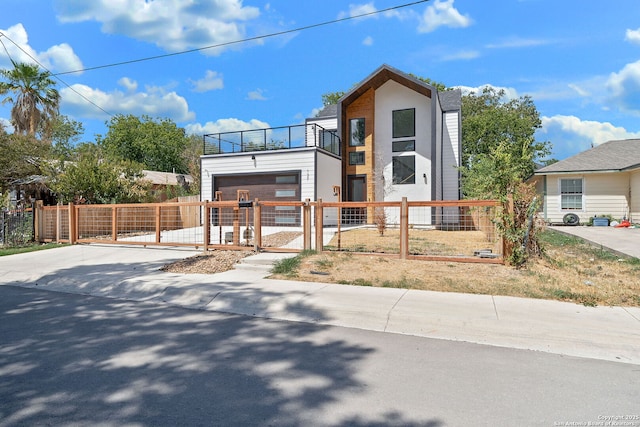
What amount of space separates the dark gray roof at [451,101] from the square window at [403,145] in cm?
262

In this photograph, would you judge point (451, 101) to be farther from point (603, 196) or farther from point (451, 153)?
point (603, 196)

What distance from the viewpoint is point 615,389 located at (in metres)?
3.57

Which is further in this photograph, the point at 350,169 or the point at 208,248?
the point at 350,169

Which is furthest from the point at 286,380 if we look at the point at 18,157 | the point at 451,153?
the point at 18,157

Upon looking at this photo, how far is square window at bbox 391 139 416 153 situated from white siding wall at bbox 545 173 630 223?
822 centimetres

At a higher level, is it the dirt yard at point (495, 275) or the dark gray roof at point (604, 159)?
the dark gray roof at point (604, 159)

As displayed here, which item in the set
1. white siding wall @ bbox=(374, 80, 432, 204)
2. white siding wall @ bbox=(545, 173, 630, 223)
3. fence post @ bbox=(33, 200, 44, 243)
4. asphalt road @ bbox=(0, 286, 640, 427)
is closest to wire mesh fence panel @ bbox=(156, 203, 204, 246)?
fence post @ bbox=(33, 200, 44, 243)

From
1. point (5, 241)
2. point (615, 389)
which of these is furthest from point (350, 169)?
point (615, 389)

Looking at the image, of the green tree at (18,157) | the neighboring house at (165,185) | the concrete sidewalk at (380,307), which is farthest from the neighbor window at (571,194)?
the green tree at (18,157)

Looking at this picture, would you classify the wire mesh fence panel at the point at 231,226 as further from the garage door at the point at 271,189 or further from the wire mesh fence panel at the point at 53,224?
the wire mesh fence panel at the point at 53,224

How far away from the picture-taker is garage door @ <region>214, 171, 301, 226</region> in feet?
61.5

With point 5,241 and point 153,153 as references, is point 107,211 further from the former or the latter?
point 153,153

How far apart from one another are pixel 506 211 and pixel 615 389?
525 centimetres

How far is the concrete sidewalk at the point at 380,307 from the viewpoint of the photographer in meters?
4.91
